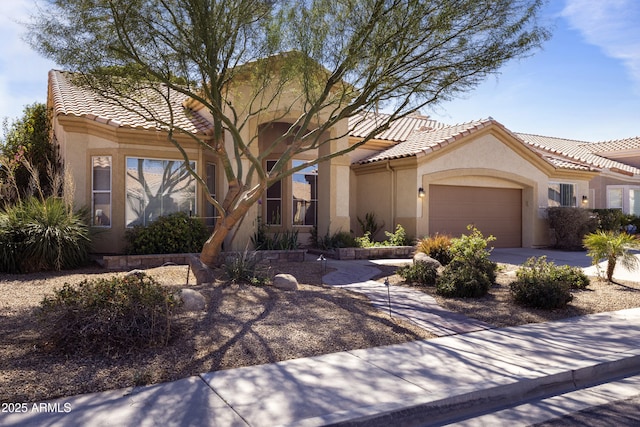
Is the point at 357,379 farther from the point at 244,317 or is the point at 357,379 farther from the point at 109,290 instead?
the point at 109,290

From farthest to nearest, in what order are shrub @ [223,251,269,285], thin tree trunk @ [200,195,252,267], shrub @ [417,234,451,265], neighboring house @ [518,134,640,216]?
neighboring house @ [518,134,640,216]
shrub @ [417,234,451,265]
thin tree trunk @ [200,195,252,267]
shrub @ [223,251,269,285]

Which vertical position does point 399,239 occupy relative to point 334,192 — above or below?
below

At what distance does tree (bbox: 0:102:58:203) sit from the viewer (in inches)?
590

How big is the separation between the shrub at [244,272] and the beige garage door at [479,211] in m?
9.02

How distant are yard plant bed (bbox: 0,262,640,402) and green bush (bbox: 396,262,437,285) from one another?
10.4 inches

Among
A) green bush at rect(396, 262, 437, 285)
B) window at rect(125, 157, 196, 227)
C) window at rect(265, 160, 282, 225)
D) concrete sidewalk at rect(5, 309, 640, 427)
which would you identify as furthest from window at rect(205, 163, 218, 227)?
concrete sidewalk at rect(5, 309, 640, 427)

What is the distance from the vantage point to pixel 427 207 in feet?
54.2

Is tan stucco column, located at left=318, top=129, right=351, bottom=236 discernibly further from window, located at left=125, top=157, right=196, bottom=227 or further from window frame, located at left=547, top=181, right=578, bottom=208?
window frame, located at left=547, top=181, right=578, bottom=208

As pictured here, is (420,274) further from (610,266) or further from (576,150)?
(576,150)

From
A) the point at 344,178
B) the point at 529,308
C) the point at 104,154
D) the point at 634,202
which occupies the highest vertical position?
the point at 104,154

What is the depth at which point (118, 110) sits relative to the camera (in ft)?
47.6

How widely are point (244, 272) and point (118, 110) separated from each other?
26.2 ft

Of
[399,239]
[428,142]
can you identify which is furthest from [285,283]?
[428,142]

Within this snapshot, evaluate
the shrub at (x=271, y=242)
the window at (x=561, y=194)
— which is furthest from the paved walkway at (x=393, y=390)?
the window at (x=561, y=194)
